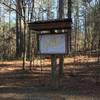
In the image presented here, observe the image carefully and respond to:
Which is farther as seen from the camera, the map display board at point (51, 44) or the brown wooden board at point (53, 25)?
the map display board at point (51, 44)

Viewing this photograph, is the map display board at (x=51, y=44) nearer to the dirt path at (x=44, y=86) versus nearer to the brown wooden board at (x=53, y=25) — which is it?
the brown wooden board at (x=53, y=25)

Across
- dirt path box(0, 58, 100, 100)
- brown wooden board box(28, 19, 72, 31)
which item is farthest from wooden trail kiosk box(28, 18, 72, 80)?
dirt path box(0, 58, 100, 100)

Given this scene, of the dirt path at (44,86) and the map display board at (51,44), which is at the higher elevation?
the map display board at (51,44)

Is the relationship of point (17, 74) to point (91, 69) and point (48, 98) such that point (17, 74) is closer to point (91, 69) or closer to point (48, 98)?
point (91, 69)

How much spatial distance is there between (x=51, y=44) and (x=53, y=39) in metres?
0.21

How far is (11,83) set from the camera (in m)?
14.8

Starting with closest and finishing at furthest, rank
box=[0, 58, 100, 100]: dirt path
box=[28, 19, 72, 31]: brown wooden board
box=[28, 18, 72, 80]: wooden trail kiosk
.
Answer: box=[0, 58, 100, 100]: dirt path < box=[28, 19, 72, 31]: brown wooden board < box=[28, 18, 72, 80]: wooden trail kiosk

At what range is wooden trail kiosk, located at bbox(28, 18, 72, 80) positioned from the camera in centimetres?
1230

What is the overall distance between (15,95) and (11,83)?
325 cm

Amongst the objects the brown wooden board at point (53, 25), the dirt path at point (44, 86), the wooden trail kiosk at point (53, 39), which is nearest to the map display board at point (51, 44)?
the wooden trail kiosk at point (53, 39)

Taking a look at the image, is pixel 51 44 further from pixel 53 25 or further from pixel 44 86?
pixel 44 86

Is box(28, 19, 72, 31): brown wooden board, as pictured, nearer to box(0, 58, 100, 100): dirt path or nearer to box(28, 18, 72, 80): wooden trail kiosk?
box(28, 18, 72, 80): wooden trail kiosk

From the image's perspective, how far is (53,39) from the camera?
494 inches

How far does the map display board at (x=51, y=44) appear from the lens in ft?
40.6
